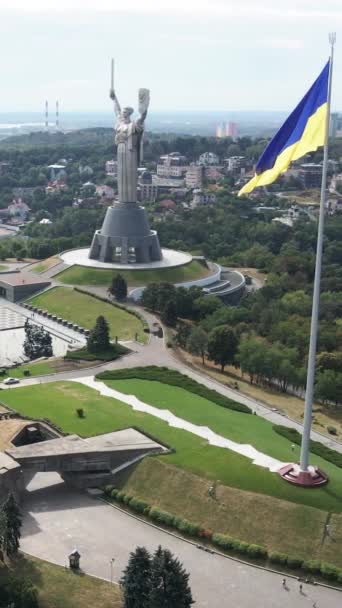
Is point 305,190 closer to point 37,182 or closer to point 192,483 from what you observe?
point 37,182

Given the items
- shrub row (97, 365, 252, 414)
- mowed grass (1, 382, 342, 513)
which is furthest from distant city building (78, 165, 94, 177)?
mowed grass (1, 382, 342, 513)

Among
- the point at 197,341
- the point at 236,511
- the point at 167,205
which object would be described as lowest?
the point at 236,511

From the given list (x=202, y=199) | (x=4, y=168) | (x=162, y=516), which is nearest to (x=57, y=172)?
(x=4, y=168)

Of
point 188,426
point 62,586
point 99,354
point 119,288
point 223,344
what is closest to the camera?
point 62,586

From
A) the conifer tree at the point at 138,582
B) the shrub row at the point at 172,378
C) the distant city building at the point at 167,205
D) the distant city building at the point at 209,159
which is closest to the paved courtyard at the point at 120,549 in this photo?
the conifer tree at the point at 138,582

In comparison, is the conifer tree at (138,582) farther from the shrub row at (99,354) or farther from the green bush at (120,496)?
the shrub row at (99,354)

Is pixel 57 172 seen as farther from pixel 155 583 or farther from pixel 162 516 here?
pixel 155 583

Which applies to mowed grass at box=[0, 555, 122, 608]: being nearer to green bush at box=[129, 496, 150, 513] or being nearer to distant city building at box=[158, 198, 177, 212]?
green bush at box=[129, 496, 150, 513]
